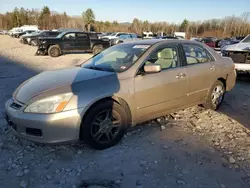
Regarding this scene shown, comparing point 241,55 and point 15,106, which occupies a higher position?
→ point 241,55

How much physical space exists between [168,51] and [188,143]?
1599 millimetres

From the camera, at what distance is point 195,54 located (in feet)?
14.9

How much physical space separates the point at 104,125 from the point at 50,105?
80 centimetres

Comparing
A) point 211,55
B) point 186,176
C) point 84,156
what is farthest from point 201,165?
point 211,55

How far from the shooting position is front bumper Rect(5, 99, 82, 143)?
9.50ft

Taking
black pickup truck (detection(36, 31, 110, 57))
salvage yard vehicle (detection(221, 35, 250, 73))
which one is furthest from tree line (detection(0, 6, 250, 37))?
salvage yard vehicle (detection(221, 35, 250, 73))

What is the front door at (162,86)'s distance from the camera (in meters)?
3.59

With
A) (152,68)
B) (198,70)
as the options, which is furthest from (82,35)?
(152,68)

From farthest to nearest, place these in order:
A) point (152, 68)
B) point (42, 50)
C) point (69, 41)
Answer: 1. point (69, 41)
2. point (42, 50)
3. point (152, 68)

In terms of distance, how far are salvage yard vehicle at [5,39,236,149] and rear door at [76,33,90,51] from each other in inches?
480

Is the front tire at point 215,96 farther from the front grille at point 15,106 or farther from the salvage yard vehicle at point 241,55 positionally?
the front grille at point 15,106

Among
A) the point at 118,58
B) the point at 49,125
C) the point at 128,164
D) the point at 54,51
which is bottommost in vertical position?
the point at 128,164

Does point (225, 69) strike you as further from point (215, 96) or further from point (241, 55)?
point (241, 55)

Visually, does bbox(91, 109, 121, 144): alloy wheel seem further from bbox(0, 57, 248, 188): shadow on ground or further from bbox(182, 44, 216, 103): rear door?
bbox(182, 44, 216, 103): rear door
